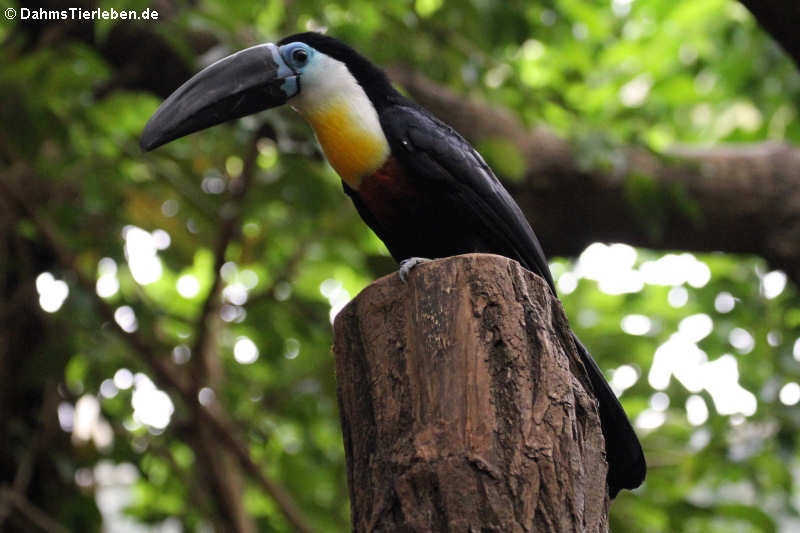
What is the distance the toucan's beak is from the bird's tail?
1279mm

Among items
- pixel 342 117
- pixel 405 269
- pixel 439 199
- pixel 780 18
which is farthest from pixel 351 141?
pixel 780 18

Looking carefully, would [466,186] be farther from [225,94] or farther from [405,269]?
[225,94]

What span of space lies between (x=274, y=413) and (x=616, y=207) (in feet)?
7.49

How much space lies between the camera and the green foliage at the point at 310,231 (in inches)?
176

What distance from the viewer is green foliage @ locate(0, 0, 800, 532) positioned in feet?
14.7

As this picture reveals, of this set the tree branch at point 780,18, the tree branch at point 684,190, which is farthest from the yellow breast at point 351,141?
the tree branch at point 684,190

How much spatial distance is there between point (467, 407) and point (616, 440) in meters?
0.66

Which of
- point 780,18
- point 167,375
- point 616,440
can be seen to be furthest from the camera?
point 167,375

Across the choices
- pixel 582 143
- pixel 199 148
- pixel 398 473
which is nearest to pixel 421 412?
pixel 398 473

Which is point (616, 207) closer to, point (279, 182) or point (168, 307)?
point (279, 182)

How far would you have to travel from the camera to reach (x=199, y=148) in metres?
5.16

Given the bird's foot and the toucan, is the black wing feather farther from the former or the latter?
the bird's foot

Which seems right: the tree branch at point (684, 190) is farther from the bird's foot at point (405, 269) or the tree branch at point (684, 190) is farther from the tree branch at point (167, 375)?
the bird's foot at point (405, 269)

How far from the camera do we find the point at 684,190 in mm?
5547
